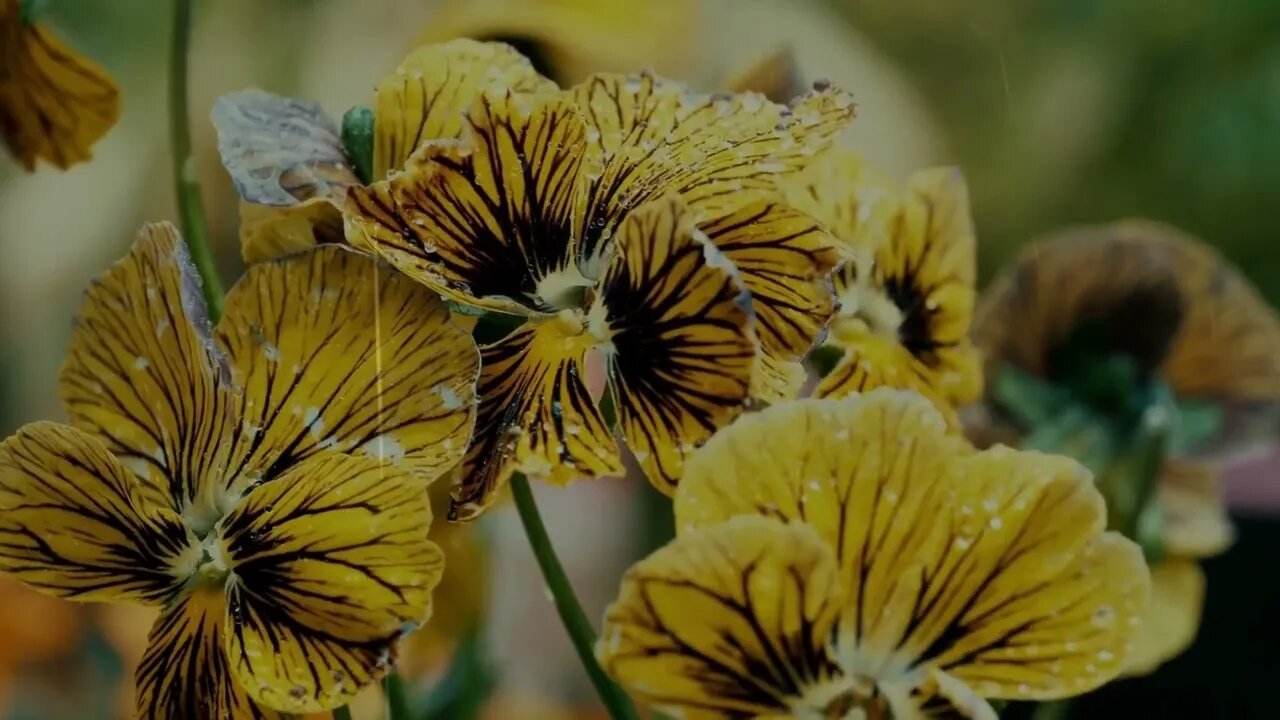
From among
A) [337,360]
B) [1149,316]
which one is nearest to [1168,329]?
[1149,316]

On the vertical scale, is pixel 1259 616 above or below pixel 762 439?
below

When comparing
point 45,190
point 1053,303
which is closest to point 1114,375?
point 1053,303

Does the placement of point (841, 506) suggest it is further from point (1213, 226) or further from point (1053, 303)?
point (1213, 226)

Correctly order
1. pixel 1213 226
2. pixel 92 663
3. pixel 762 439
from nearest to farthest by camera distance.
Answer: pixel 762 439 < pixel 92 663 < pixel 1213 226

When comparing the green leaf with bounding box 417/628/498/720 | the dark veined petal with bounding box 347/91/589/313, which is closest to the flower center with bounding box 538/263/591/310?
the dark veined petal with bounding box 347/91/589/313

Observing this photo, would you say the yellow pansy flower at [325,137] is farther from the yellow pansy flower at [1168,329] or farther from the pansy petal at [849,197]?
the yellow pansy flower at [1168,329]

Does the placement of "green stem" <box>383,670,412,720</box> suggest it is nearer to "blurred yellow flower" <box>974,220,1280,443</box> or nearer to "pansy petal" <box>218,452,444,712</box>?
"pansy petal" <box>218,452,444,712</box>

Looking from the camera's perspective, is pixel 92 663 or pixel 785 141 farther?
pixel 92 663
